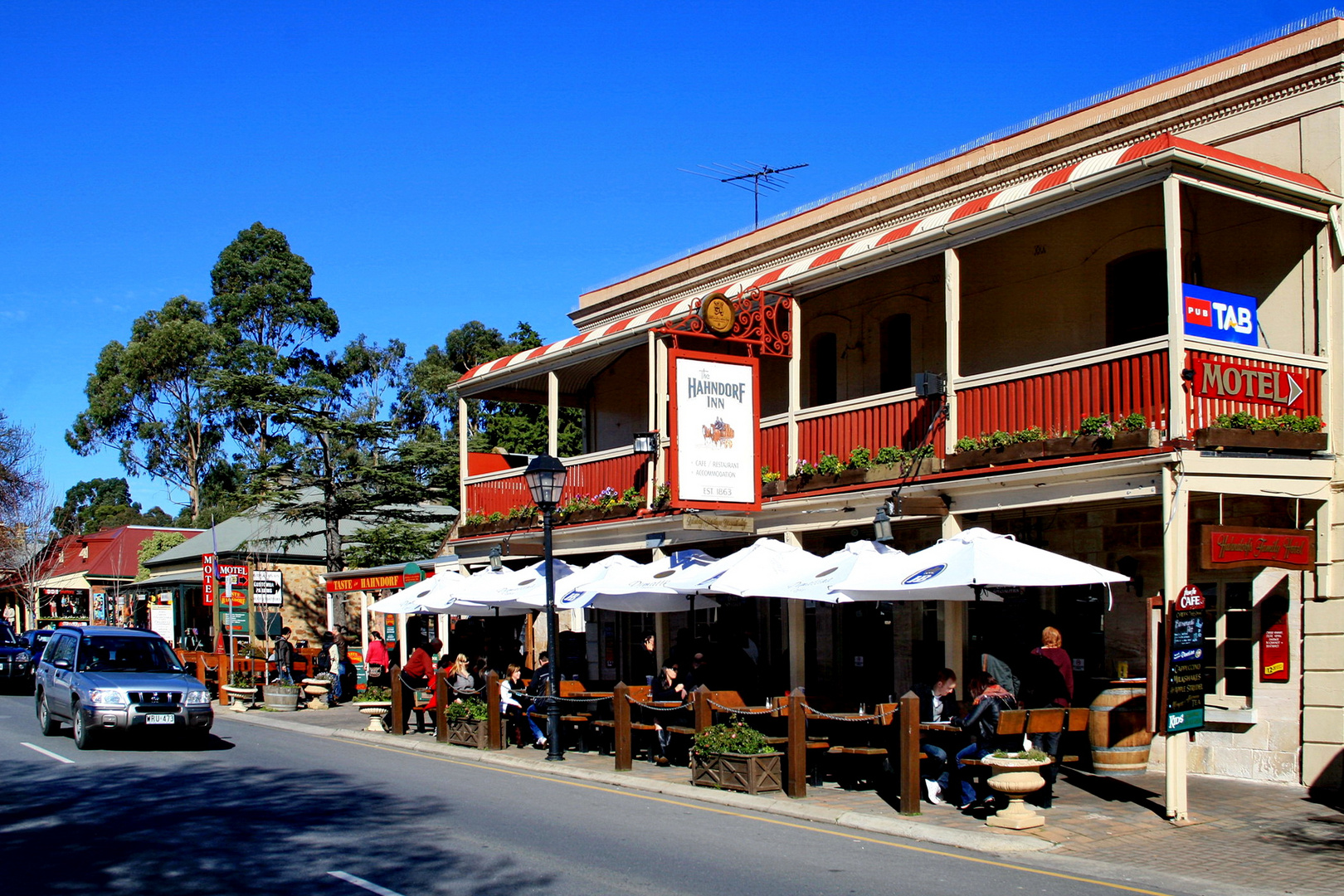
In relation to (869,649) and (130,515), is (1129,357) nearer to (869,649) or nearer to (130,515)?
(869,649)

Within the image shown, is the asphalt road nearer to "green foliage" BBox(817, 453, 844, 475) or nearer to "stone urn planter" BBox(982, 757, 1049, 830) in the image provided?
"stone urn planter" BBox(982, 757, 1049, 830)

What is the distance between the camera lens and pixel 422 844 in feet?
30.3

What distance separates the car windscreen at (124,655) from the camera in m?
16.8

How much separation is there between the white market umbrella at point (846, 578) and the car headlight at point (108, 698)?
27.7 feet

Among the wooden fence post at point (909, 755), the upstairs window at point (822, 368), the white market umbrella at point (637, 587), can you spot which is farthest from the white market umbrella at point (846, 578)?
the upstairs window at point (822, 368)

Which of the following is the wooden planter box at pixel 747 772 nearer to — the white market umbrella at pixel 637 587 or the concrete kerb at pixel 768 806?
the concrete kerb at pixel 768 806

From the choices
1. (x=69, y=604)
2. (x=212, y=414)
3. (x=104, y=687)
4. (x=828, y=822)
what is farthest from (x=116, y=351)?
(x=828, y=822)

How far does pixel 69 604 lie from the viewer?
175 ft

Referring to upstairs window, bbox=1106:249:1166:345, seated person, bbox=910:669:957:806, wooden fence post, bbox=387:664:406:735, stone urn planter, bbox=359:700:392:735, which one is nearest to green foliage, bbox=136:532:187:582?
stone urn planter, bbox=359:700:392:735

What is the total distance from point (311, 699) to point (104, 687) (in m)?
9.83

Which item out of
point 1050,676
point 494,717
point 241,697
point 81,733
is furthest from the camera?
point 241,697

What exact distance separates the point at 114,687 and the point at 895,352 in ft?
38.8

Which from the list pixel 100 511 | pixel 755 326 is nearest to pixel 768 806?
pixel 755 326

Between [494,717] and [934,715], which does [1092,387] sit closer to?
[934,715]
